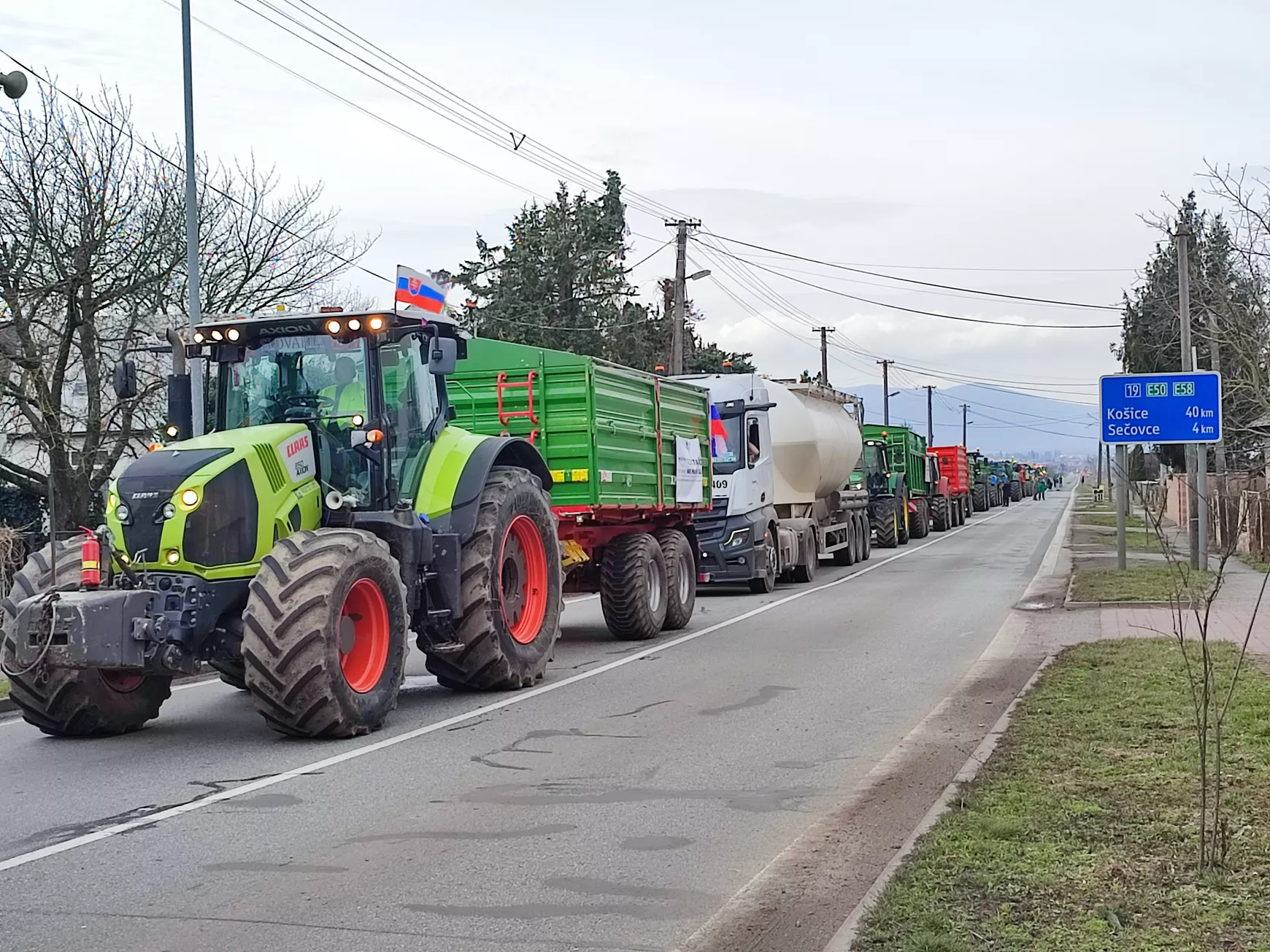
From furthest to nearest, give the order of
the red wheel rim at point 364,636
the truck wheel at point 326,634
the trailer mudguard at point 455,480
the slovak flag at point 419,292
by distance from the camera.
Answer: the slovak flag at point 419,292 → the trailer mudguard at point 455,480 → the red wheel rim at point 364,636 → the truck wheel at point 326,634

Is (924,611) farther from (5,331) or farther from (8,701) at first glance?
(5,331)

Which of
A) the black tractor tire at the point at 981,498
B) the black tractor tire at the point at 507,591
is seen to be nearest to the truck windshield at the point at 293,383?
the black tractor tire at the point at 507,591

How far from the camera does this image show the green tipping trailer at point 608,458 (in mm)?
14594

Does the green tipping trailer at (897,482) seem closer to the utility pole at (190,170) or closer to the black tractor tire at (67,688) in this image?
the utility pole at (190,170)

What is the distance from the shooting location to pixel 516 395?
14.9 meters

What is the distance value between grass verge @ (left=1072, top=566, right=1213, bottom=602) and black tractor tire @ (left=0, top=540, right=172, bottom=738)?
12.4 metres

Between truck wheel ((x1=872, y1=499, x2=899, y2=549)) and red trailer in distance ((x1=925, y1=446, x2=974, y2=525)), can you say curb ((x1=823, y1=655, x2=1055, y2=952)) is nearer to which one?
truck wheel ((x1=872, y1=499, x2=899, y2=549))

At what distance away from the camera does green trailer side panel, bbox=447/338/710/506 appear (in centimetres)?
1455

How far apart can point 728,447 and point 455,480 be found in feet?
36.0

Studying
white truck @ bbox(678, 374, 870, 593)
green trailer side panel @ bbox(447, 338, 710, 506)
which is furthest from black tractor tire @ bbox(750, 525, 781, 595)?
green trailer side panel @ bbox(447, 338, 710, 506)

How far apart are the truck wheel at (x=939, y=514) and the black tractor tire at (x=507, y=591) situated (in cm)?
3586

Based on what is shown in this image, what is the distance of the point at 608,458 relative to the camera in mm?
14883

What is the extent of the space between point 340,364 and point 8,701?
4.22 metres

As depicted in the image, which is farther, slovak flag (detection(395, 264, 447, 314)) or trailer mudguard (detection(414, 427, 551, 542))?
slovak flag (detection(395, 264, 447, 314))
